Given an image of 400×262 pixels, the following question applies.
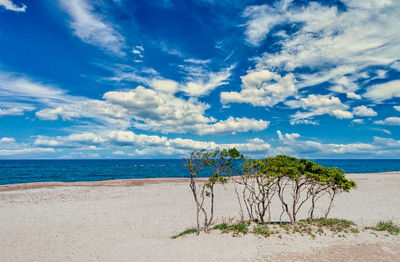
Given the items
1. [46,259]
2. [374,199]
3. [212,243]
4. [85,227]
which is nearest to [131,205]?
[85,227]

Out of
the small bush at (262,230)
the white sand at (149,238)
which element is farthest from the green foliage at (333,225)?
the small bush at (262,230)

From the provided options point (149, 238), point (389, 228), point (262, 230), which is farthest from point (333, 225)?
point (149, 238)

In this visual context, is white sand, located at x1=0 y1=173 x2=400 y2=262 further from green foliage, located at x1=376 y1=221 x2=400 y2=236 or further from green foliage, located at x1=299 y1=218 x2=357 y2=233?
green foliage, located at x1=376 y1=221 x2=400 y2=236

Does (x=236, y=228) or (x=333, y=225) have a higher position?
Answer: (x=333, y=225)

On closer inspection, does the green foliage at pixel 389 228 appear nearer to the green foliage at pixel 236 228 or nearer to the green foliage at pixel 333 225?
the green foliage at pixel 333 225

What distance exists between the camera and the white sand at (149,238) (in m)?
12.5

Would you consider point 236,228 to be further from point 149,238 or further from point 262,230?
point 149,238

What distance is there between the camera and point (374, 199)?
99.8 feet

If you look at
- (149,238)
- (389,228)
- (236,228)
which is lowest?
(149,238)

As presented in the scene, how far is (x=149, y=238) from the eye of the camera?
16.2 m

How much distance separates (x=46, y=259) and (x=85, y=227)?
649cm

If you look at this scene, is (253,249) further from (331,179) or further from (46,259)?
(46,259)

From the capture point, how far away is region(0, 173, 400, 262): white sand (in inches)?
493

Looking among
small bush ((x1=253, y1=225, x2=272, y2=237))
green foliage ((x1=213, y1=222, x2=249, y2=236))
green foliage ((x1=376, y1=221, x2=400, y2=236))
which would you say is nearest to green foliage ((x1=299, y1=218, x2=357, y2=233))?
green foliage ((x1=376, y1=221, x2=400, y2=236))
